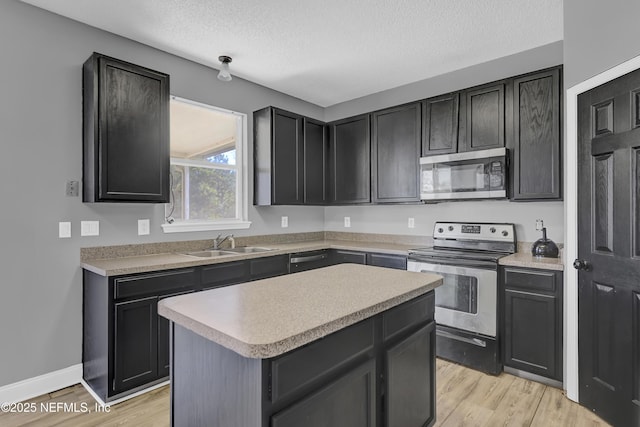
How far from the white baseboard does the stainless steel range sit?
114 inches

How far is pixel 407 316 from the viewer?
1.66 m

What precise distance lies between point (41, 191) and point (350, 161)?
2.97 metres

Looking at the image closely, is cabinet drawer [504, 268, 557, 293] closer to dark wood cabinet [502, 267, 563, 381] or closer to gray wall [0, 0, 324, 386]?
dark wood cabinet [502, 267, 563, 381]

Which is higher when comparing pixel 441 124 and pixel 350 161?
pixel 441 124

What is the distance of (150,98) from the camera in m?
2.79

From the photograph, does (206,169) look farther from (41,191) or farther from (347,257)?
(347,257)

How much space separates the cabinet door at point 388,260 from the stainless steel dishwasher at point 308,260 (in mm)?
555

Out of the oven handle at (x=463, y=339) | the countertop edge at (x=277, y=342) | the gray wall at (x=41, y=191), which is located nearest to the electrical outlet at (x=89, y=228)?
the gray wall at (x=41, y=191)

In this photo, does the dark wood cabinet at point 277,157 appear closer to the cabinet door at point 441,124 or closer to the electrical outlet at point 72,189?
the cabinet door at point 441,124

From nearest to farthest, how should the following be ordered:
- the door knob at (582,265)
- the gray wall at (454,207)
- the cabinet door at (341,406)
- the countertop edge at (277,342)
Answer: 1. the countertop edge at (277,342)
2. the cabinet door at (341,406)
3. the door knob at (582,265)
4. the gray wall at (454,207)

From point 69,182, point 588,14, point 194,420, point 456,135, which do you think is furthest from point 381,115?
point 194,420

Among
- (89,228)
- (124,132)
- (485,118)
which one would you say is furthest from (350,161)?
(89,228)

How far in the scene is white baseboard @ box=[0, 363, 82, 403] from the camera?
234cm

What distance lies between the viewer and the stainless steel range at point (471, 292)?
277 cm
